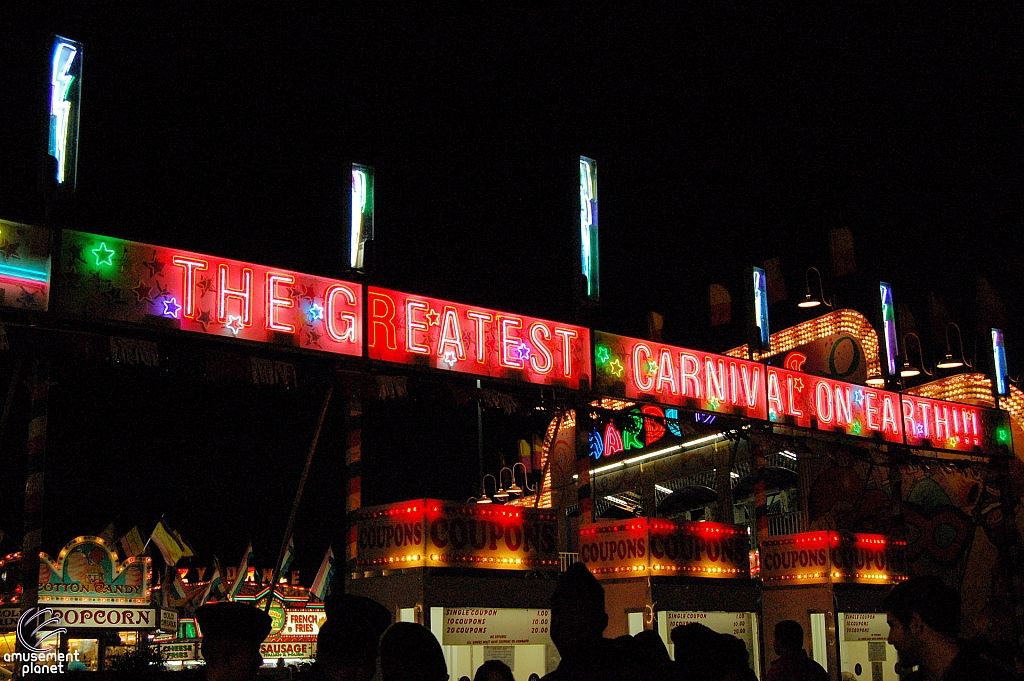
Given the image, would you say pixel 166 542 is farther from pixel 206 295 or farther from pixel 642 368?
pixel 206 295

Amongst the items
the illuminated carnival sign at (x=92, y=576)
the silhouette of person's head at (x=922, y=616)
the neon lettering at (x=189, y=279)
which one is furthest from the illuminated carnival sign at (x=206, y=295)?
the illuminated carnival sign at (x=92, y=576)

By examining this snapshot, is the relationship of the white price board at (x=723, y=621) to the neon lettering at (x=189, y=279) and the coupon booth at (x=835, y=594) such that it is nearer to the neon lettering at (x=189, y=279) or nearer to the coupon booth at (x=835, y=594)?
the coupon booth at (x=835, y=594)

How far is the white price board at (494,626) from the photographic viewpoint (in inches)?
516

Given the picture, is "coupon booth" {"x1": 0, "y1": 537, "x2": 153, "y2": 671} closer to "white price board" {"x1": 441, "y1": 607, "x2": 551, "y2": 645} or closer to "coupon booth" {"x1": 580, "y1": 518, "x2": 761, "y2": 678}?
"coupon booth" {"x1": 580, "y1": 518, "x2": 761, "y2": 678}

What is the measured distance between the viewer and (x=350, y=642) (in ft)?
14.8

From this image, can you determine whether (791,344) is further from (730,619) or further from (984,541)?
(730,619)

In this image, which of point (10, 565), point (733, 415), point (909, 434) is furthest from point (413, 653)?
point (10, 565)

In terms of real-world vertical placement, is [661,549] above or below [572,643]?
above

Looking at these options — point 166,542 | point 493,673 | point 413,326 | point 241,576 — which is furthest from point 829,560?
point 241,576

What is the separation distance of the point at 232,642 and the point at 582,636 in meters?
1.43

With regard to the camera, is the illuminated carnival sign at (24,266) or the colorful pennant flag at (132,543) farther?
the colorful pennant flag at (132,543)

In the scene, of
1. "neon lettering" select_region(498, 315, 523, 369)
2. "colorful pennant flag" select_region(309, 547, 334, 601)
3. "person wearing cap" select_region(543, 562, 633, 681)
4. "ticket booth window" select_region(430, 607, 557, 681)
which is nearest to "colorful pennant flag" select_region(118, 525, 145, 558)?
"colorful pennant flag" select_region(309, 547, 334, 601)

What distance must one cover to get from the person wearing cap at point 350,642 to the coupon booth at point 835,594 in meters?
13.8

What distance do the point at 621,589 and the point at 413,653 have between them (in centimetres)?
1126
